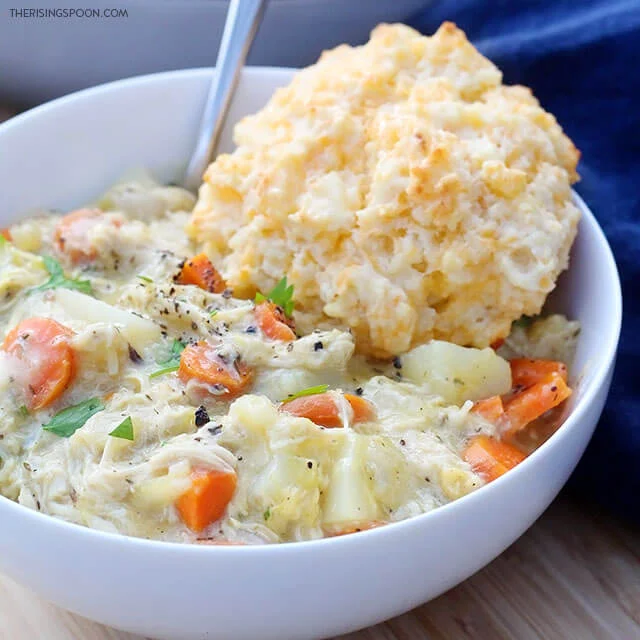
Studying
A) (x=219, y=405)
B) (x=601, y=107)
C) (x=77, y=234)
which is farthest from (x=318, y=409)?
(x=601, y=107)

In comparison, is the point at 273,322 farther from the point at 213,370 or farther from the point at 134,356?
the point at 134,356

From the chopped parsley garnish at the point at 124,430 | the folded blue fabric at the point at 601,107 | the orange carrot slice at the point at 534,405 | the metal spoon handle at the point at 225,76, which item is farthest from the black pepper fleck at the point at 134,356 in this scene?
the folded blue fabric at the point at 601,107

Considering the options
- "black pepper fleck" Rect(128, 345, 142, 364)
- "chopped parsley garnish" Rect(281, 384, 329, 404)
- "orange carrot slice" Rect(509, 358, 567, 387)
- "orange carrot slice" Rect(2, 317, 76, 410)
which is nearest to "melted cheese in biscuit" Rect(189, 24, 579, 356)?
"orange carrot slice" Rect(509, 358, 567, 387)

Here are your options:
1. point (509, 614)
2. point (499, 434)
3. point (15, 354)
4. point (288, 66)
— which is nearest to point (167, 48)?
point (288, 66)

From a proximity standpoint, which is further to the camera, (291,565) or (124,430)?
(124,430)

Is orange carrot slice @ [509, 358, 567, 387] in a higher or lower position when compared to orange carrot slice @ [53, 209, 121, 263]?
lower

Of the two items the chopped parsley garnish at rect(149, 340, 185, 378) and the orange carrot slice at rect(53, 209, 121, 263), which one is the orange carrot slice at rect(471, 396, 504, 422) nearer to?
the chopped parsley garnish at rect(149, 340, 185, 378)
